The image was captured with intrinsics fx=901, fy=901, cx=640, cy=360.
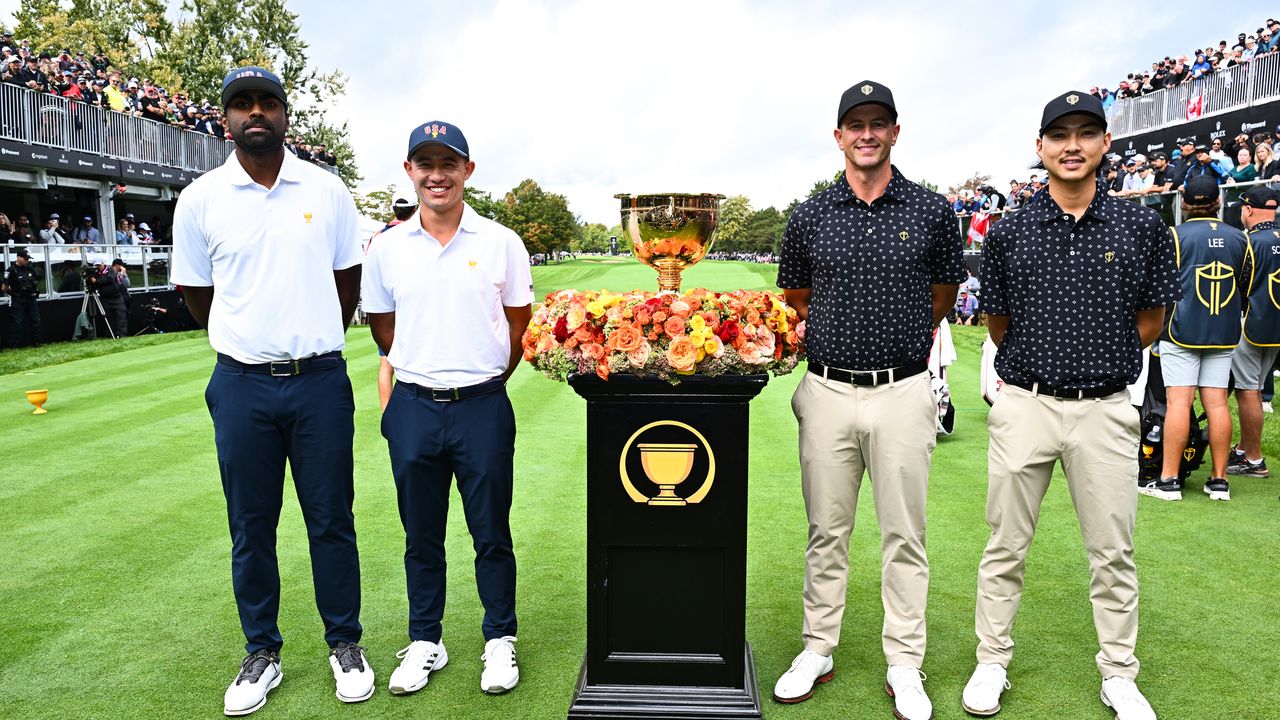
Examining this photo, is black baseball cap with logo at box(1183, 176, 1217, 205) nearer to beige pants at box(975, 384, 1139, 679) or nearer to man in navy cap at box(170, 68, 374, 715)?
beige pants at box(975, 384, 1139, 679)

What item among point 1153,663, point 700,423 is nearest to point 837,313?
point 700,423

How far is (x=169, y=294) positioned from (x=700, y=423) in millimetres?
20200

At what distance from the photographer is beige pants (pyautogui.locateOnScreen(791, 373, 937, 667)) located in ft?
11.3

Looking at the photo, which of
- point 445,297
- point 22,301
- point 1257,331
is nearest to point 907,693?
point 445,297

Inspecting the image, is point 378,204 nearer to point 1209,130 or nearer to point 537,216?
point 537,216

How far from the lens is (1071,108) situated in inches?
129

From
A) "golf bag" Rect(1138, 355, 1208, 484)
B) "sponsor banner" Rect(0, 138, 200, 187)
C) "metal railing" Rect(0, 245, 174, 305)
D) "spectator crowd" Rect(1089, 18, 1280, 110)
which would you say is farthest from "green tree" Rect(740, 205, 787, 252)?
"golf bag" Rect(1138, 355, 1208, 484)

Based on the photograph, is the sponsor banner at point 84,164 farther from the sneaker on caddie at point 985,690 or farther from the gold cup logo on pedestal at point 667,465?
the sneaker on caddie at point 985,690

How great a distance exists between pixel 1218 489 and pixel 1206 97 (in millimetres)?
24372

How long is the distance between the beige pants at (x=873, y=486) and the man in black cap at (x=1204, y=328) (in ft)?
10.9

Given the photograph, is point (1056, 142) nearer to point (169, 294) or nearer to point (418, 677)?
point (418, 677)

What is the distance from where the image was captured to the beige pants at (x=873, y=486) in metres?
3.44

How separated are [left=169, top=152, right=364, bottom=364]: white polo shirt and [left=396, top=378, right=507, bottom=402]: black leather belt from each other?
0.41 m

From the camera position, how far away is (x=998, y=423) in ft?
11.6
